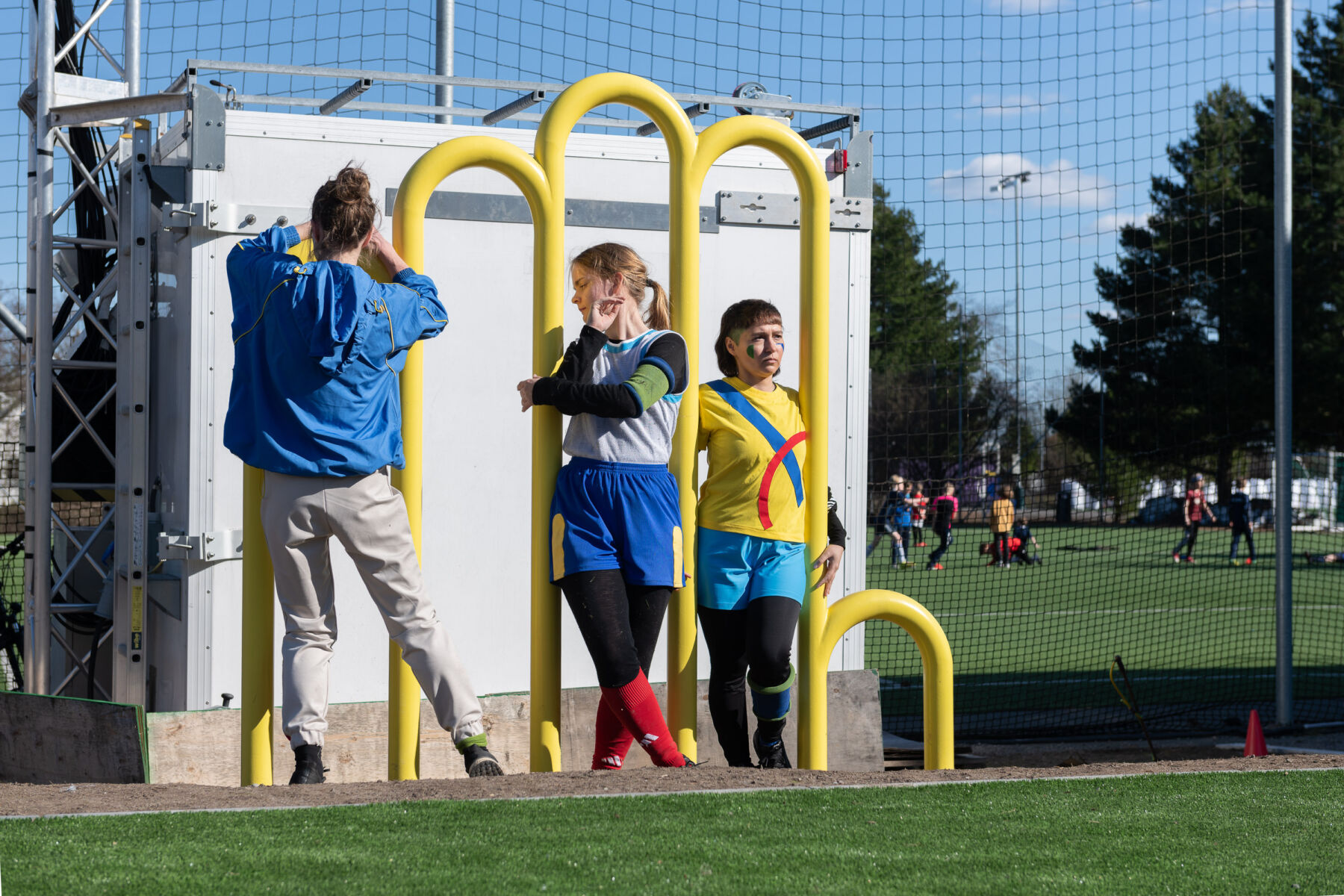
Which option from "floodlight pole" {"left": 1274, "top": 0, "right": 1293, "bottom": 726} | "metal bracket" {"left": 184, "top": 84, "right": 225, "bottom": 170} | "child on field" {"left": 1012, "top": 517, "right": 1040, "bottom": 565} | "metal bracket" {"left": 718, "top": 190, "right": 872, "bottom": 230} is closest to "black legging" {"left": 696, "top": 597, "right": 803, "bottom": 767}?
"metal bracket" {"left": 718, "top": 190, "right": 872, "bottom": 230}

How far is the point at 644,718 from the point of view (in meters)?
4.24

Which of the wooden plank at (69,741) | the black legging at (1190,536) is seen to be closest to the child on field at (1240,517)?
the black legging at (1190,536)

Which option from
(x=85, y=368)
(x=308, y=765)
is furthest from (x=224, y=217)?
(x=308, y=765)

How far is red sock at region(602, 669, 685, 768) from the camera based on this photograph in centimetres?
422

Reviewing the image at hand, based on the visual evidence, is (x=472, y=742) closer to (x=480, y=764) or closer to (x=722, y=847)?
(x=480, y=764)

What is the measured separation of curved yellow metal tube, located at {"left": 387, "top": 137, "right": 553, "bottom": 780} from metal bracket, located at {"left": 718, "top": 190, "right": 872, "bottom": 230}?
1502 mm

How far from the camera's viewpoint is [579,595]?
420 cm

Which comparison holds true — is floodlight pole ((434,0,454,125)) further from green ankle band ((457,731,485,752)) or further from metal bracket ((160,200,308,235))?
green ankle band ((457,731,485,752))

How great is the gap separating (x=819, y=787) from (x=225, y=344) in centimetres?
294

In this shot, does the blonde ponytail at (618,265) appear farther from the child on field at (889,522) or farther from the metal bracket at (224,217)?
the child on field at (889,522)

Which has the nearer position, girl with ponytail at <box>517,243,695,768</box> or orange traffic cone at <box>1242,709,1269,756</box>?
girl with ponytail at <box>517,243,695,768</box>

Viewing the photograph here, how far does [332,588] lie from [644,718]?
3.33 ft

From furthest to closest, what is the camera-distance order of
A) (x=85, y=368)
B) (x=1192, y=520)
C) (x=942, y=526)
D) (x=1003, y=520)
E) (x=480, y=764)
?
(x=1192, y=520) → (x=942, y=526) → (x=1003, y=520) → (x=85, y=368) → (x=480, y=764)

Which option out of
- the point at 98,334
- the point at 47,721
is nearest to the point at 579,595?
the point at 47,721
